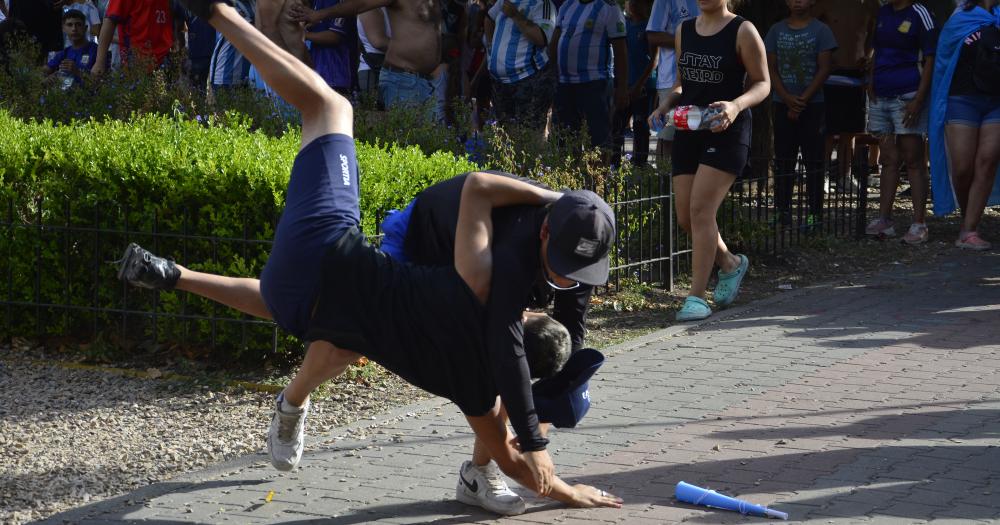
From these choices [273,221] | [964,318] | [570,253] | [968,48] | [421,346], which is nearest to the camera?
[570,253]

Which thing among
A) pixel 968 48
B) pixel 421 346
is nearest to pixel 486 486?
pixel 421 346

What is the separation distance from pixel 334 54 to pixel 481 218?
7573 millimetres

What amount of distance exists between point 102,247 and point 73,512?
2.61 m

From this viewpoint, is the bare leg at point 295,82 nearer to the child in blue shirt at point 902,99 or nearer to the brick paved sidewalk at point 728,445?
the brick paved sidewalk at point 728,445

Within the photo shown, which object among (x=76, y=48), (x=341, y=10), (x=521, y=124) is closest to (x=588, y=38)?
(x=521, y=124)

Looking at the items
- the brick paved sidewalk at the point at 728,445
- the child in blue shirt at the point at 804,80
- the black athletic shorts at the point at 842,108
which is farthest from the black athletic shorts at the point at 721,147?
the black athletic shorts at the point at 842,108

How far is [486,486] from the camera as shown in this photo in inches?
194

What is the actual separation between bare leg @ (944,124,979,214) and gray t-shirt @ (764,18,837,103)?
1.30 m

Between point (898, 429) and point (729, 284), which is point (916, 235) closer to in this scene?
point (729, 284)

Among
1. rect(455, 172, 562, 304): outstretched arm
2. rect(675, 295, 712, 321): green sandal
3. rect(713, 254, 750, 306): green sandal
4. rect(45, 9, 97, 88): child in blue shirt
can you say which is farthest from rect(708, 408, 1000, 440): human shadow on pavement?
rect(45, 9, 97, 88): child in blue shirt

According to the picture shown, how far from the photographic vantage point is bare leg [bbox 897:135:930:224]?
11305mm

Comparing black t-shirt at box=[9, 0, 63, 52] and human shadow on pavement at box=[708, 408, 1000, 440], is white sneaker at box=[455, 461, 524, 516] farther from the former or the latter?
black t-shirt at box=[9, 0, 63, 52]

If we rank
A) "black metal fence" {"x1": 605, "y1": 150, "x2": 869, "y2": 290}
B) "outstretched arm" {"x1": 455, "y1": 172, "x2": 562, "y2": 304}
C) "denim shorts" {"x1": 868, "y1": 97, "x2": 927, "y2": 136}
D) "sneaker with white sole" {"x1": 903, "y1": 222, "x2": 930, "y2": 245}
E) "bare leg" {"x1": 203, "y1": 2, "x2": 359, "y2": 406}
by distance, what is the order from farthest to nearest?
"denim shorts" {"x1": 868, "y1": 97, "x2": 927, "y2": 136}
"sneaker with white sole" {"x1": 903, "y1": 222, "x2": 930, "y2": 245}
"black metal fence" {"x1": 605, "y1": 150, "x2": 869, "y2": 290}
"bare leg" {"x1": 203, "y1": 2, "x2": 359, "y2": 406}
"outstretched arm" {"x1": 455, "y1": 172, "x2": 562, "y2": 304}

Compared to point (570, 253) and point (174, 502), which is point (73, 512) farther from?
point (570, 253)
